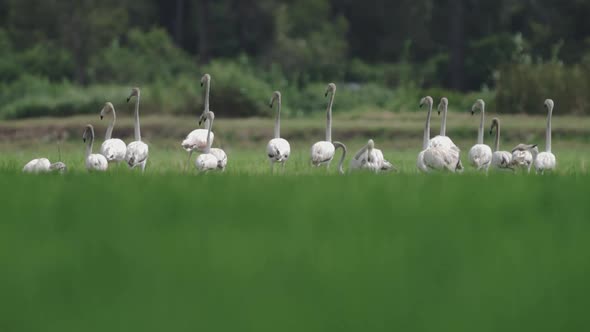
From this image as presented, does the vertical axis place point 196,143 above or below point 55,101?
below

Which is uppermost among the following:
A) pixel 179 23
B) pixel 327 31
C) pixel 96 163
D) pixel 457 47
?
pixel 179 23

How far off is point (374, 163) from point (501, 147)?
8860mm

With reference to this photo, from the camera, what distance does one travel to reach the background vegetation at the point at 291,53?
87.5 ft

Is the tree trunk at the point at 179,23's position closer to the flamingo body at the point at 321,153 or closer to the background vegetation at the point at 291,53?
the background vegetation at the point at 291,53

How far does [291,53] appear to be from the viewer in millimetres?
38531

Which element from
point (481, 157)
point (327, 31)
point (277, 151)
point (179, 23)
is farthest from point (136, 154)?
point (179, 23)

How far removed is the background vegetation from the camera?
2666 centimetres

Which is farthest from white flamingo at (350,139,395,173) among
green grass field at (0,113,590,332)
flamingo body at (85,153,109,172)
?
green grass field at (0,113,590,332)

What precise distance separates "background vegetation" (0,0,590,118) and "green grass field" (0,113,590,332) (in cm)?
1817

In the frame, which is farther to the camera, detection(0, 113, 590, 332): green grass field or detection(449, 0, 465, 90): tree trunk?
detection(449, 0, 465, 90): tree trunk

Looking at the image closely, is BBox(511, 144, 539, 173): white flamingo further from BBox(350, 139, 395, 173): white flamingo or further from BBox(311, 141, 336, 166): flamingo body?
BBox(311, 141, 336, 166): flamingo body

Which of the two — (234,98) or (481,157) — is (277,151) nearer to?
(481,157)

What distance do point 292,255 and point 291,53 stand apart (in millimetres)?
33524

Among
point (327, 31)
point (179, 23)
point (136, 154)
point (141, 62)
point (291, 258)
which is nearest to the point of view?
point (291, 258)
